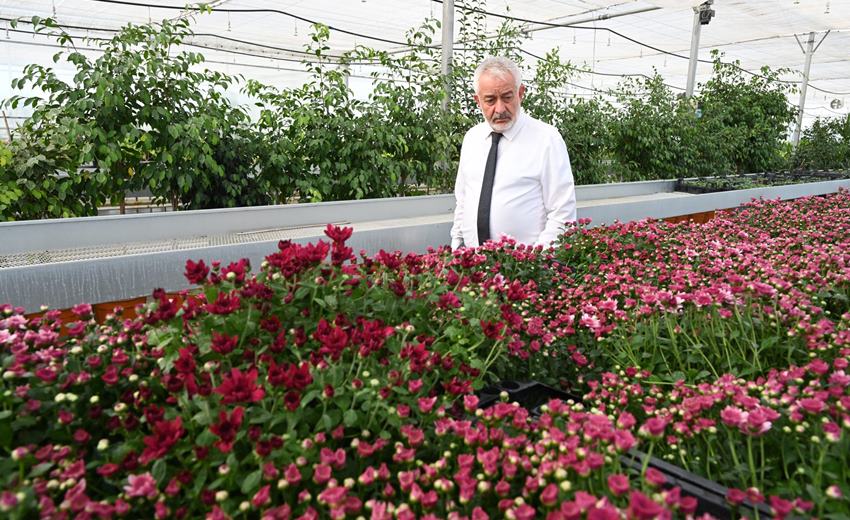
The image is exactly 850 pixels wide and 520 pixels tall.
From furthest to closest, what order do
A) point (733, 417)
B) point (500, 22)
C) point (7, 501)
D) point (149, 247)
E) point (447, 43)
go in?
1. point (500, 22)
2. point (447, 43)
3. point (149, 247)
4. point (733, 417)
5. point (7, 501)

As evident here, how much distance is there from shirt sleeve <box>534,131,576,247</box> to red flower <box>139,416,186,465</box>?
2.06 meters

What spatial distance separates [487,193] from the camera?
2.80 meters

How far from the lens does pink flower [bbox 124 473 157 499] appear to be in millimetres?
781

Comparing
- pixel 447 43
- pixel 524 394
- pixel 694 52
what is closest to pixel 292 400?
pixel 524 394

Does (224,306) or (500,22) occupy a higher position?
(500,22)

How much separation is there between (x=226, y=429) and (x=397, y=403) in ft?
1.04

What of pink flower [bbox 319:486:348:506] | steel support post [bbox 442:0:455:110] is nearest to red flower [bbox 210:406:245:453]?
pink flower [bbox 319:486:348:506]

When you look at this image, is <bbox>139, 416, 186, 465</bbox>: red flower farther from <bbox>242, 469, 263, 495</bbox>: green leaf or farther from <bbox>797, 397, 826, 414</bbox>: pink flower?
<bbox>797, 397, 826, 414</bbox>: pink flower

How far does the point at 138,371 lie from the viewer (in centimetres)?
114

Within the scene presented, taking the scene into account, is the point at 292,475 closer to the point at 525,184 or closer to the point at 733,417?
the point at 733,417

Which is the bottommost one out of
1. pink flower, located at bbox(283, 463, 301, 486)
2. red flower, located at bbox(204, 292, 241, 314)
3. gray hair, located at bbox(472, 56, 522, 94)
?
pink flower, located at bbox(283, 463, 301, 486)

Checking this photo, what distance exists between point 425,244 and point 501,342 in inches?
73.5

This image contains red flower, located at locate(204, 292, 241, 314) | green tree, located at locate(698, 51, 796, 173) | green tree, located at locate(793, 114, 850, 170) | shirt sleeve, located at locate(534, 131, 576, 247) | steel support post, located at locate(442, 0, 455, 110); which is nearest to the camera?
red flower, located at locate(204, 292, 241, 314)

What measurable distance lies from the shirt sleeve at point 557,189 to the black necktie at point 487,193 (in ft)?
0.77
